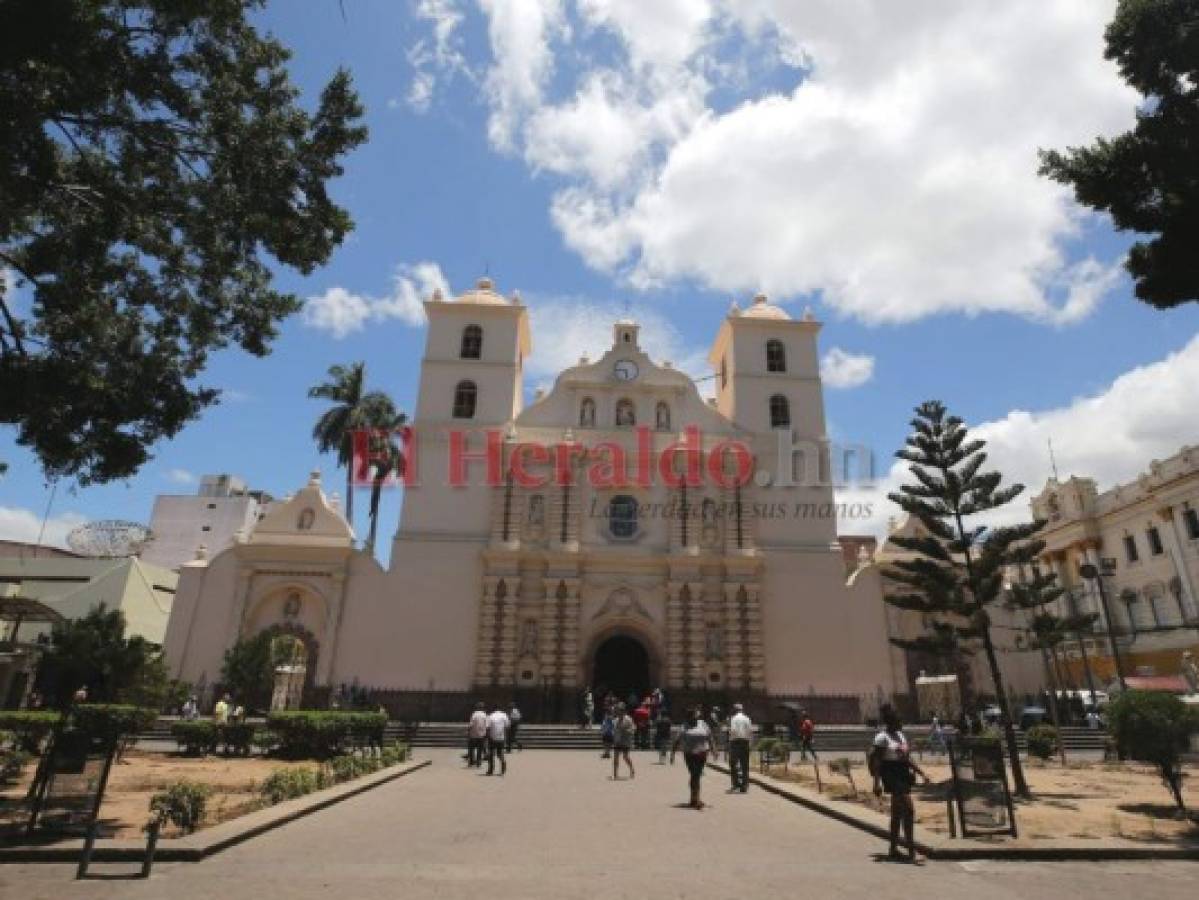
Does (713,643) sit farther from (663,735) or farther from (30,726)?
(30,726)

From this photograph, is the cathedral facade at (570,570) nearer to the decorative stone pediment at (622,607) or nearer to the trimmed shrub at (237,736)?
the decorative stone pediment at (622,607)

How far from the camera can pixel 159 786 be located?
12.2m

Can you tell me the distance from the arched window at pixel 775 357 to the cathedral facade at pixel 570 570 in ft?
11.1

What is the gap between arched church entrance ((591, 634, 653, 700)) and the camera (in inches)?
1080

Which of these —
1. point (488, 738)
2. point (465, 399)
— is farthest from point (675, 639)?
point (465, 399)

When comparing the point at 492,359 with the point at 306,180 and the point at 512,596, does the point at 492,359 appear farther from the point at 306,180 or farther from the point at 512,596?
the point at 306,180

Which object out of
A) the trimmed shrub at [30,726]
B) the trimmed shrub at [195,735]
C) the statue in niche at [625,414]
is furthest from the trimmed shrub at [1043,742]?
the trimmed shrub at [30,726]

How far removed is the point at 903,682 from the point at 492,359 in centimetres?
1996

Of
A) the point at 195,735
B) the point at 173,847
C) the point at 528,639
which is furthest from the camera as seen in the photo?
the point at 528,639

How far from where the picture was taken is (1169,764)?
34.6 ft

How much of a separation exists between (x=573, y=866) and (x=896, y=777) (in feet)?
11.2

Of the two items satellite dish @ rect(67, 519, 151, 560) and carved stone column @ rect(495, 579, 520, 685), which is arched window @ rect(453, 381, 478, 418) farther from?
satellite dish @ rect(67, 519, 151, 560)

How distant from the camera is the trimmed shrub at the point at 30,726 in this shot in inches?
614

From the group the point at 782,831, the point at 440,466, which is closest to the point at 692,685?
the point at 440,466
